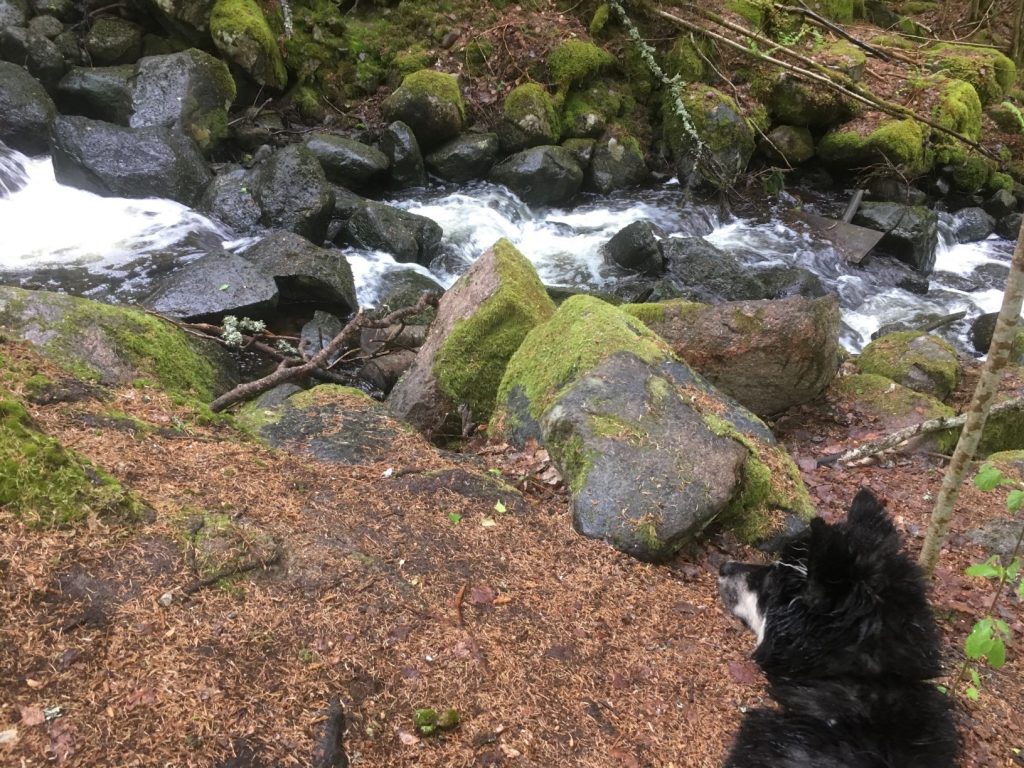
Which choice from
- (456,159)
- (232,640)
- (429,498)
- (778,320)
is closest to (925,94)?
(456,159)

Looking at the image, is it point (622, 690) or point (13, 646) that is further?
point (622, 690)

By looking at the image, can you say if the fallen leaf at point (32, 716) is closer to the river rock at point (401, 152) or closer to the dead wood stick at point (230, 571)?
the dead wood stick at point (230, 571)

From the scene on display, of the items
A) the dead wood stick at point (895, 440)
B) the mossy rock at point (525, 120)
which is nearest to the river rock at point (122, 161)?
the mossy rock at point (525, 120)

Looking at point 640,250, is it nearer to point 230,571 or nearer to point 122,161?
point 122,161

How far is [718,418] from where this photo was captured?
4.60m

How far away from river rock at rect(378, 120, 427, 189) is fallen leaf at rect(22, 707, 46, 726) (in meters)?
12.1

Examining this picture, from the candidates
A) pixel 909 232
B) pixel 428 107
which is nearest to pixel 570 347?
pixel 428 107

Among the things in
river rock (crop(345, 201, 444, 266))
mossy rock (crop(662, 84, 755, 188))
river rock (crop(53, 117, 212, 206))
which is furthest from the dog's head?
mossy rock (crop(662, 84, 755, 188))

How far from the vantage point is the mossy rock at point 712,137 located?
14.0 meters

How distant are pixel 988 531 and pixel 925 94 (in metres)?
15.1

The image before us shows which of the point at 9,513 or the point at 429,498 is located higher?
the point at 9,513

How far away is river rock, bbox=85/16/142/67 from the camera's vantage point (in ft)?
41.4

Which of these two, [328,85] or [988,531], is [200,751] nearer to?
[988,531]

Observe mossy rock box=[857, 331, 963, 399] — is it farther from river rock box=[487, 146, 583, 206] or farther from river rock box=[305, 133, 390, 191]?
river rock box=[305, 133, 390, 191]
